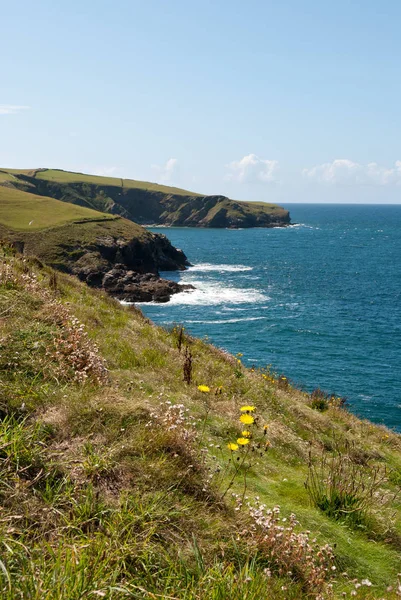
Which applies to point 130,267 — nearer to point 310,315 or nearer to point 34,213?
point 34,213

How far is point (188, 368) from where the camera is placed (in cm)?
1066

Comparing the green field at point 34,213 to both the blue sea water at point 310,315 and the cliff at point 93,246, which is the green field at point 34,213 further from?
the blue sea water at point 310,315

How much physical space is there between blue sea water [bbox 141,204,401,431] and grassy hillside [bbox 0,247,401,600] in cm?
2067

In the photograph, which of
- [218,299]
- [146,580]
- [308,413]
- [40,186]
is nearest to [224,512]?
[146,580]

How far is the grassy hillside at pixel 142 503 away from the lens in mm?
3426

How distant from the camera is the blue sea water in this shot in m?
37.4

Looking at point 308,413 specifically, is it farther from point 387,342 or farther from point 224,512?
point 387,342

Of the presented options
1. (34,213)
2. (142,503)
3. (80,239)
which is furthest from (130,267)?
(142,503)

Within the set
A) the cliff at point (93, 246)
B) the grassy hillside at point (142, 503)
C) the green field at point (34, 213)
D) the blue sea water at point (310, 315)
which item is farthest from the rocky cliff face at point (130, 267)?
the grassy hillside at point (142, 503)

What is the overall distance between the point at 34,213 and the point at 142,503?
330ft

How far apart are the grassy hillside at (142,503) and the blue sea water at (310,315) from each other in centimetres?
2067

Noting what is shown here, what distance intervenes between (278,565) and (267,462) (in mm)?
3497

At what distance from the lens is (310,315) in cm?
5803

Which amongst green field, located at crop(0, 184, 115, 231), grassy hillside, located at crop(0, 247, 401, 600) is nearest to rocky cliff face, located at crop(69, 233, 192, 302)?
green field, located at crop(0, 184, 115, 231)
